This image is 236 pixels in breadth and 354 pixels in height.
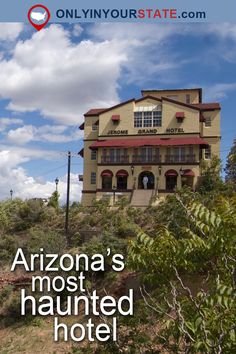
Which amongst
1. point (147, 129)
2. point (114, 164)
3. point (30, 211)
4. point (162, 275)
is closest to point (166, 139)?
point (147, 129)

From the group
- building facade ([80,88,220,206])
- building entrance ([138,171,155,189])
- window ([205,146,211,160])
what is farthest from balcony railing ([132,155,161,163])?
window ([205,146,211,160])

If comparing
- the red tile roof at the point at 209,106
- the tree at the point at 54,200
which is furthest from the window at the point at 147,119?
the tree at the point at 54,200

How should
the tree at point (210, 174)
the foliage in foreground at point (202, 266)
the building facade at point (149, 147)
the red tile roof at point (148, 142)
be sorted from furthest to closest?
the building facade at point (149, 147) < the red tile roof at point (148, 142) < the tree at point (210, 174) < the foliage in foreground at point (202, 266)

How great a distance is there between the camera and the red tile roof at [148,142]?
46500 millimetres

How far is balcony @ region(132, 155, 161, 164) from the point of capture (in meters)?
47.9

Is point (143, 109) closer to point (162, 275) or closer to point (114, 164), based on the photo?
point (114, 164)

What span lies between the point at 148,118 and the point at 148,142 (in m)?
3.19

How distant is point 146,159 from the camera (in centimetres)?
4828

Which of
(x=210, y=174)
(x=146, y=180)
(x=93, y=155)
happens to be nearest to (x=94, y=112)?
(x=93, y=155)

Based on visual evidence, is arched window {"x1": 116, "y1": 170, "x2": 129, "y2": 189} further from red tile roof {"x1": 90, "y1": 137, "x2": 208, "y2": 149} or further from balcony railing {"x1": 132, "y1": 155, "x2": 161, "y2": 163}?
red tile roof {"x1": 90, "y1": 137, "x2": 208, "y2": 149}

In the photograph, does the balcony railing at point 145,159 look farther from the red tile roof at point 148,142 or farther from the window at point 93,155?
the window at point 93,155

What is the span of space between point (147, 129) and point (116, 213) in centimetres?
1352

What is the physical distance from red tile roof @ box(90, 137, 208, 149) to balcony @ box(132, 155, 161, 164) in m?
1.55

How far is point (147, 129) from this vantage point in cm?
4897
